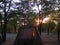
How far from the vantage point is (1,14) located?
2631cm

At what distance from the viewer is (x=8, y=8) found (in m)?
26.3

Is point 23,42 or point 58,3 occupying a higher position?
point 58,3

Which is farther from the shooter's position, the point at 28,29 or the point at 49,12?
the point at 49,12

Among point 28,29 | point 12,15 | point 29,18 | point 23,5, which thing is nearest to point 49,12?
point 29,18

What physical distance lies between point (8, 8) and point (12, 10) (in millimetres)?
637

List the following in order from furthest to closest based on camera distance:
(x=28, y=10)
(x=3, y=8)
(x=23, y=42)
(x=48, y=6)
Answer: (x=48, y=6)
(x=28, y=10)
(x=3, y=8)
(x=23, y=42)

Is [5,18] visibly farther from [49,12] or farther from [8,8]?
[49,12]

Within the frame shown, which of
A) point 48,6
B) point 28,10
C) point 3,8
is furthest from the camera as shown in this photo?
point 48,6

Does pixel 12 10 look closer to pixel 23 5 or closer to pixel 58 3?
pixel 23 5

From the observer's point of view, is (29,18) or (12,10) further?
(29,18)

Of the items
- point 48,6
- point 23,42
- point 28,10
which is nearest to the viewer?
point 23,42

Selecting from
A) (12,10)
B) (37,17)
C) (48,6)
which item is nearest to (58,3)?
(48,6)

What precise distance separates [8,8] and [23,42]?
1607 centimetres

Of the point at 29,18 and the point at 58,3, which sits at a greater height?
the point at 58,3
